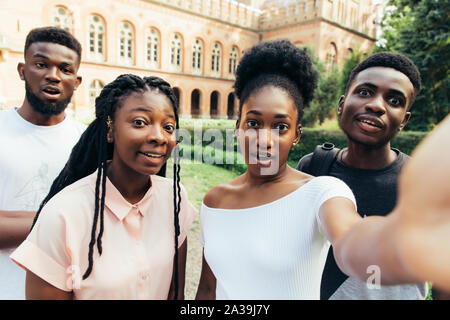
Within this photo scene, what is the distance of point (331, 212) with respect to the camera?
3.36 ft

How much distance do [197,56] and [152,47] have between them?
408 cm

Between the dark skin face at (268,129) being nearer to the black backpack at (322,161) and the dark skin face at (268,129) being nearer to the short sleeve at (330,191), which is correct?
the short sleeve at (330,191)

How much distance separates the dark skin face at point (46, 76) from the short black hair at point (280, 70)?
4.72 feet

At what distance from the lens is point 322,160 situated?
1833 mm

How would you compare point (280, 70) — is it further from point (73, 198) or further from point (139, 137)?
point (73, 198)

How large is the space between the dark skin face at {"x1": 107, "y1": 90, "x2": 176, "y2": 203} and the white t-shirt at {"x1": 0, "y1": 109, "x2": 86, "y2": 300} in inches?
31.6

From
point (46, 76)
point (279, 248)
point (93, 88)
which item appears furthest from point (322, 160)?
point (93, 88)

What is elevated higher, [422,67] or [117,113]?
[422,67]

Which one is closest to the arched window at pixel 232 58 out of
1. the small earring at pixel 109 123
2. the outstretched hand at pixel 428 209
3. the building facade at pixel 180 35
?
the building facade at pixel 180 35

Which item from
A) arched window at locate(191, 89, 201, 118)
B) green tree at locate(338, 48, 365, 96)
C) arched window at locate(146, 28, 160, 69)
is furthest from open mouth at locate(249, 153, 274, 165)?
arched window at locate(191, 89, 201, 118)

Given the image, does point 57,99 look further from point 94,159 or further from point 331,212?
point 331,212

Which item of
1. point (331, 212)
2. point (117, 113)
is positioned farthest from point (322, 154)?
point (117, 113)

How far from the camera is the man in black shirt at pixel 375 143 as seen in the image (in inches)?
61.5

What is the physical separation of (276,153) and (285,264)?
0.49m
